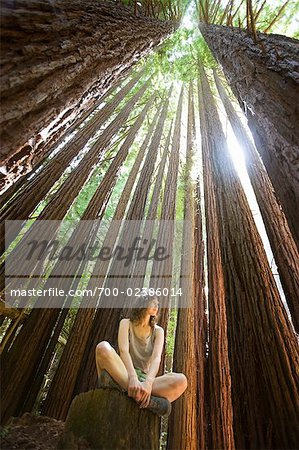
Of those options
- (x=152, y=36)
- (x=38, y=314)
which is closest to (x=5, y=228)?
(x=38, y=314)

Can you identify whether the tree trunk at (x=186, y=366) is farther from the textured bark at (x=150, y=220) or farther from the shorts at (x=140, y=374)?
the shorts at (x=140, y=374)

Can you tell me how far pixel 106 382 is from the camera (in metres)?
1.72

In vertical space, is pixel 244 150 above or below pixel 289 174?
above

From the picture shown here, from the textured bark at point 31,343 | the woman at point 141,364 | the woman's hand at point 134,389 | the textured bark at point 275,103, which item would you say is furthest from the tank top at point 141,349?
the textured bark at point 31,343

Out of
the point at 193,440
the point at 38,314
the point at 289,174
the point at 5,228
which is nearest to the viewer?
the point at 289,174

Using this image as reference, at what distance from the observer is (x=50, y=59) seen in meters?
1.75

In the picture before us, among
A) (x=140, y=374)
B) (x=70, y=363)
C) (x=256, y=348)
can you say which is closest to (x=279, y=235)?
(x=256, y=348)

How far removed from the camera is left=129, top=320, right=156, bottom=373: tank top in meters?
1.96

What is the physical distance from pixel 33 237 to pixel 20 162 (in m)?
1.77

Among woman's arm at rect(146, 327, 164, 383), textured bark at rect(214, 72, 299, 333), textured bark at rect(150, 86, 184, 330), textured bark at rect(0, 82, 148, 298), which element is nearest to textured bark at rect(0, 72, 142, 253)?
textured bark at rect(0, 82, 148, 298)

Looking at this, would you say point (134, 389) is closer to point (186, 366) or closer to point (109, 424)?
point (109, 424)

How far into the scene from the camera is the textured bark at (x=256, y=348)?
1495 millimetres

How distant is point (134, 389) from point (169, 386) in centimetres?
30

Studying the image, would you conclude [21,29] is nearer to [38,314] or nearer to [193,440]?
[38,314]
